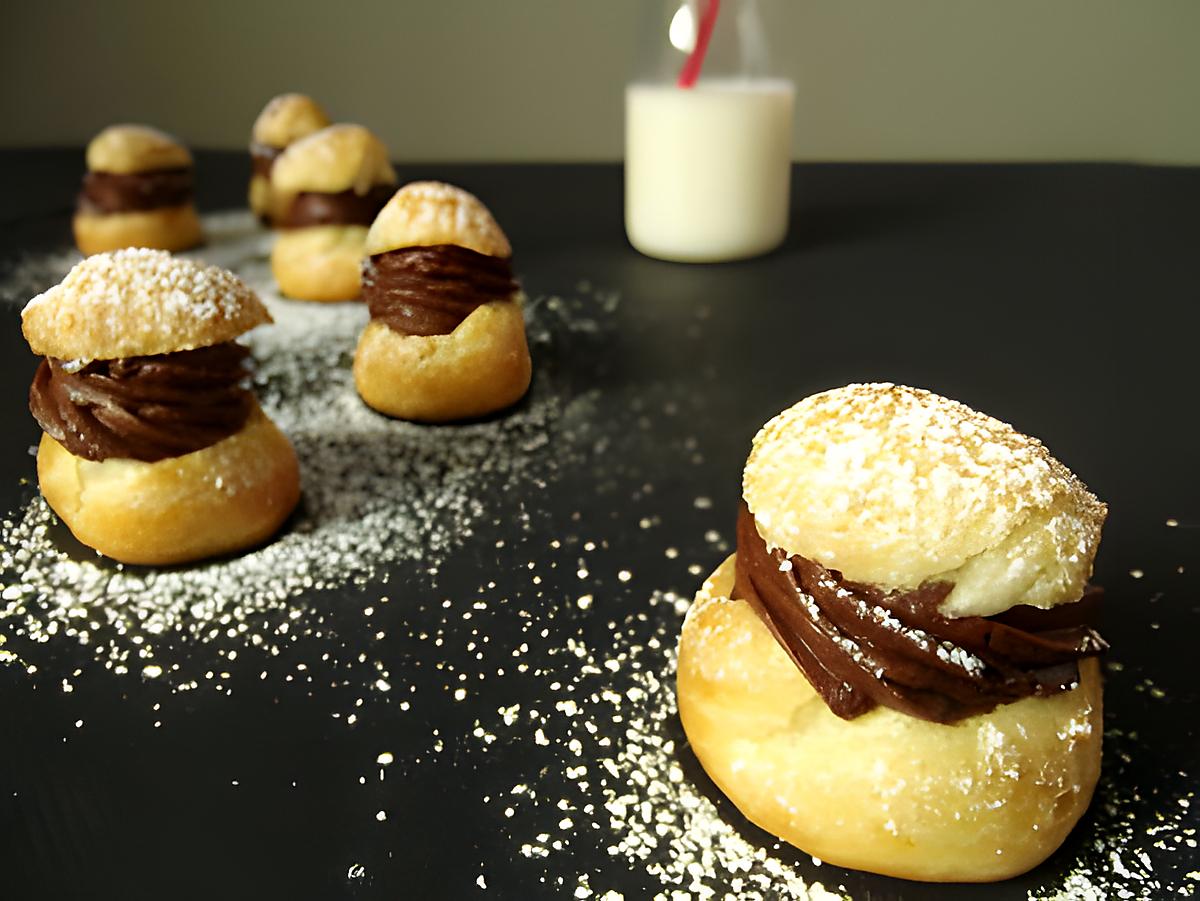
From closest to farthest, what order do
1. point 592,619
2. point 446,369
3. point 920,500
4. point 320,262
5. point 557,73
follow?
point 920,500
point 592,619
point 446,369
point 320,262
point 557,73

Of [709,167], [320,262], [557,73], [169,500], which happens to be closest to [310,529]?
[169,500]

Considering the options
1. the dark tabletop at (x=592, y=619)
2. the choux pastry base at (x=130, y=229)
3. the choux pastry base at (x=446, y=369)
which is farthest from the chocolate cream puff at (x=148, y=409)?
the choux pastry base at (x=130, y=229)

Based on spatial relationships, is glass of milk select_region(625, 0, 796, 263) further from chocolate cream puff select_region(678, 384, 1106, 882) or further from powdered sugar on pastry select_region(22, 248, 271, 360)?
chocolate cream puff select_region(678, 384, 1106, 882)

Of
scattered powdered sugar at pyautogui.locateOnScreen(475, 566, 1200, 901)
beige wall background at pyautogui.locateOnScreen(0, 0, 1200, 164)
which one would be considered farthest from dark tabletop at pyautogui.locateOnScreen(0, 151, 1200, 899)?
beige wall background at pyautogui.locateOnScreen(0, 0, 1200, 164)

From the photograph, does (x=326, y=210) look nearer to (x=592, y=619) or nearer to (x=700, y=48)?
(x=700, y=48)

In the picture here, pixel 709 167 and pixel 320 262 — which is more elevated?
pixel 709 167

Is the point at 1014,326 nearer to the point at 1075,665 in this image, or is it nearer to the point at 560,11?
the point at 1075,665
